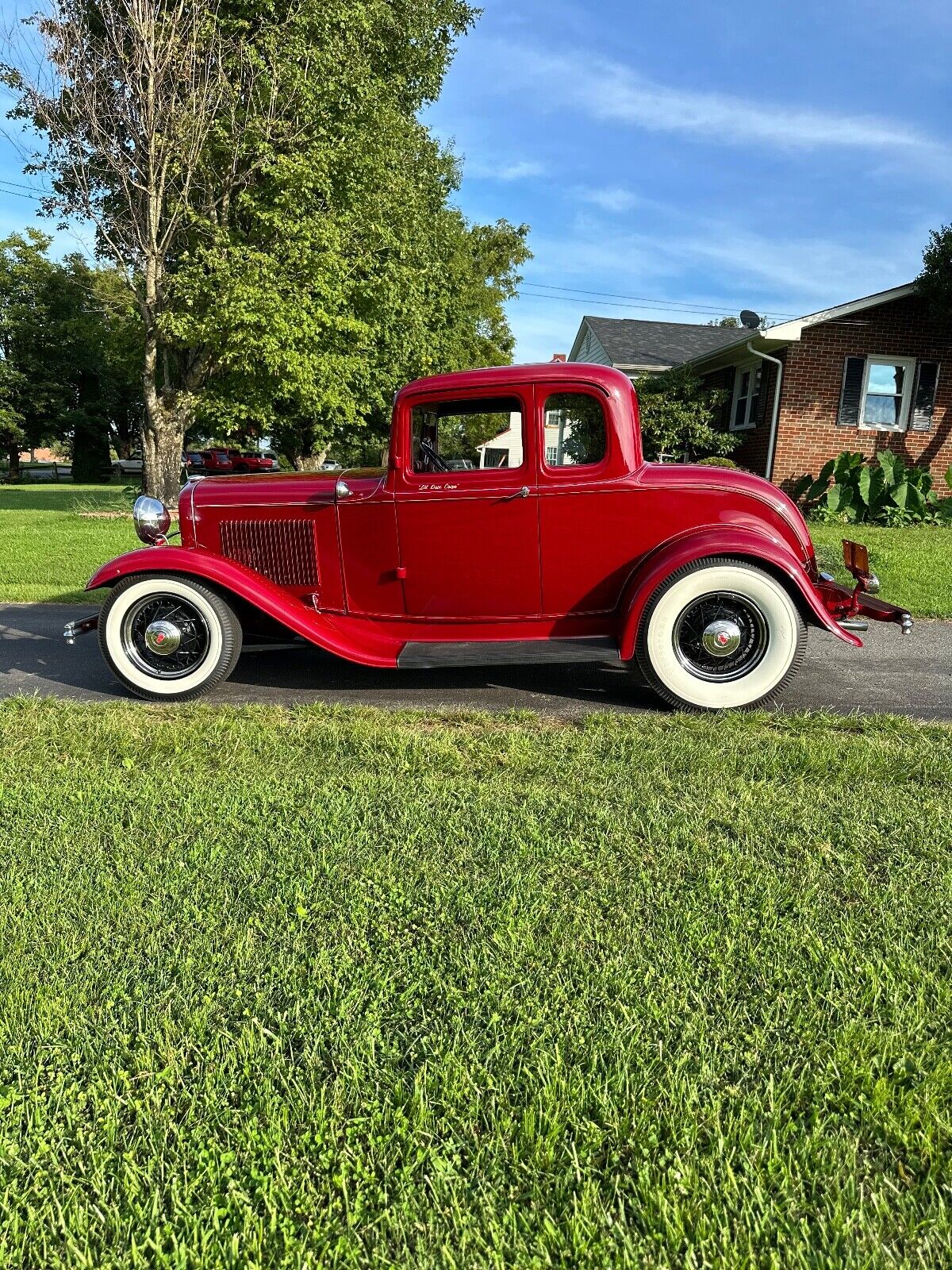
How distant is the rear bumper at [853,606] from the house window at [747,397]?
13201 millimetres

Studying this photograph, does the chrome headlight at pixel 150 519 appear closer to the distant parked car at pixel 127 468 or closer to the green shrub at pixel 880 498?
the green shrub at pixel 880 498

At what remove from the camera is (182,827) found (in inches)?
111

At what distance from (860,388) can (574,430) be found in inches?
539

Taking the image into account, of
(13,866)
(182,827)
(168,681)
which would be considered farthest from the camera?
(168,681)

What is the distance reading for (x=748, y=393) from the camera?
1719cm

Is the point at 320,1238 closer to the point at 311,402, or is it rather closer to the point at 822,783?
the point at 822,783

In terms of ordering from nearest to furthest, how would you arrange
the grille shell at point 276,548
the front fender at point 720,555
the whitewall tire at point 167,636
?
1. the front fender at point 720,555
2. the whitewall tire at point 167,636
3. the grille shell at point 276,548

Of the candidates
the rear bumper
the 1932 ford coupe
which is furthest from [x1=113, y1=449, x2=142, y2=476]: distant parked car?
the rear bumper

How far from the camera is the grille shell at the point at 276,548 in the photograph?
4.86 m

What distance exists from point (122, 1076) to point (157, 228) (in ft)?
53.3

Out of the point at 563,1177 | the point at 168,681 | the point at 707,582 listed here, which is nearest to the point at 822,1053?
the point at 563,1177

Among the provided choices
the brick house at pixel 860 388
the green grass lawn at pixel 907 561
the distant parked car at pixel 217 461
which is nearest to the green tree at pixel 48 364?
the distant parked car at pixel 217 461

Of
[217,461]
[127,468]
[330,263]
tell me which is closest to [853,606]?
[330,263]

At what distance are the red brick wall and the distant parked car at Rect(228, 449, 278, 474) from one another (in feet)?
79.5
